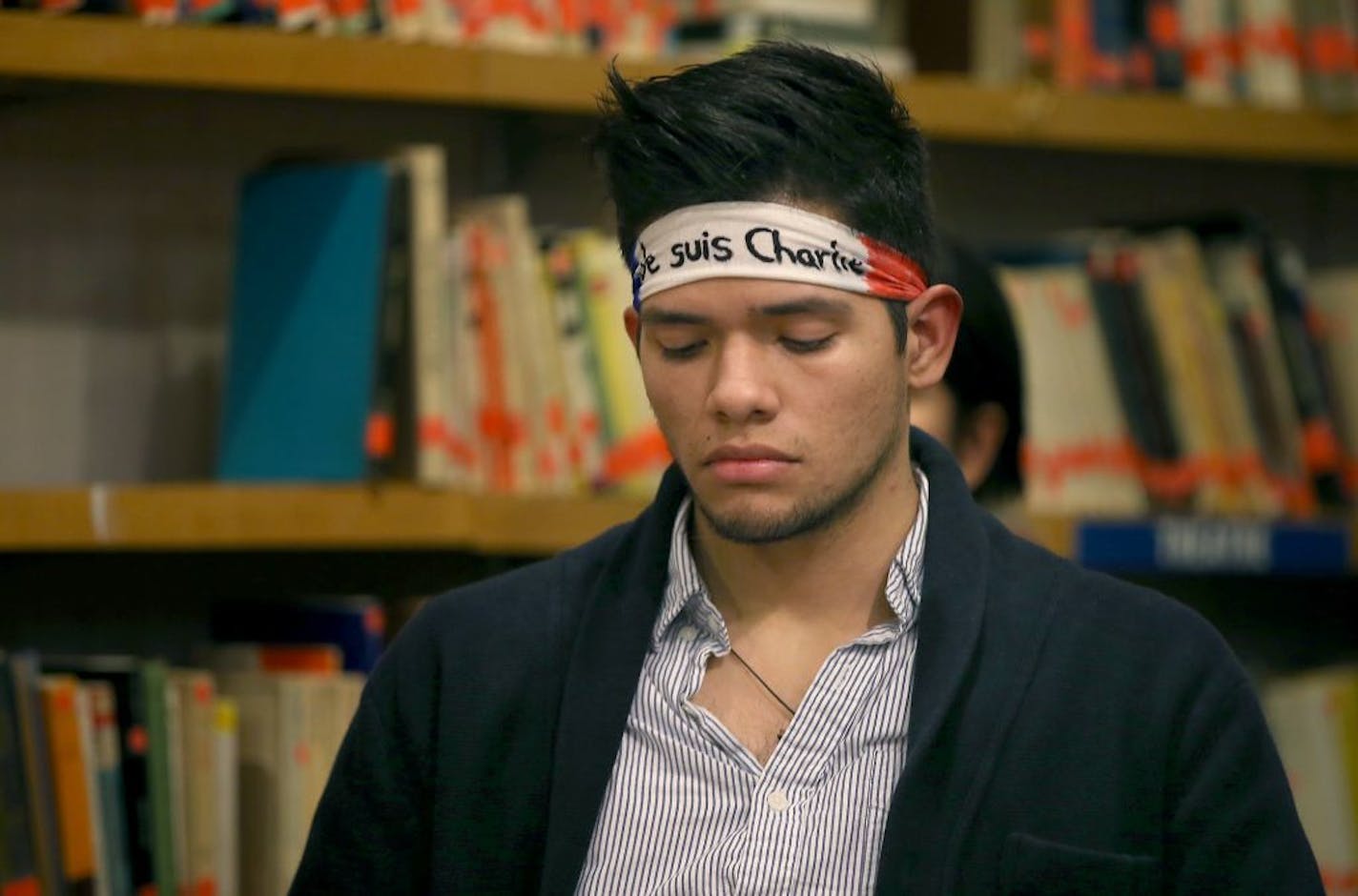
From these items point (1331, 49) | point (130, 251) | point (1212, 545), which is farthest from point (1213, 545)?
point (130, 251)

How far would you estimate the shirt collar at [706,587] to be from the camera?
4.09 ft

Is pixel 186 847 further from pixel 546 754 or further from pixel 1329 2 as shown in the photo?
pixel 1329 2

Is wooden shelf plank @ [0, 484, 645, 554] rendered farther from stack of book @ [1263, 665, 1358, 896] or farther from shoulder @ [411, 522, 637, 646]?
stack of book @ [1263, 665, 1358, 896]

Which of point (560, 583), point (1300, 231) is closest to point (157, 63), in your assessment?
point (560, 583)

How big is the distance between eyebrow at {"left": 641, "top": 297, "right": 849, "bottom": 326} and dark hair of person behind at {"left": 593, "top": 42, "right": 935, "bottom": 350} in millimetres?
56

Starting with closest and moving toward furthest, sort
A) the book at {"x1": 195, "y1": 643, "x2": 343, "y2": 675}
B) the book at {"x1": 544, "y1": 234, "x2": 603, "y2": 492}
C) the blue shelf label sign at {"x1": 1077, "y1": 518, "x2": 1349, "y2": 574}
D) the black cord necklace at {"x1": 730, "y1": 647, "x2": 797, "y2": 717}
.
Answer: the black cord necklace at {"x1": 730, "y1": 647, "x2": 797, "y2": 717}, the book at {"x1": 195, "y1": 643, "x2": 343, "y2": 675}, the book at {"x1": 544, "y1": 234, "x2": 603, "y2": 492}, the blue shelf label sign at {"x1": 1077, "y1": 518, "x2": 1349, "y2": 574}

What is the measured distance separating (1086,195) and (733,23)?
0.75m

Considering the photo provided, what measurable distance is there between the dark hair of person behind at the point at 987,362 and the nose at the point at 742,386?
2.03 ft

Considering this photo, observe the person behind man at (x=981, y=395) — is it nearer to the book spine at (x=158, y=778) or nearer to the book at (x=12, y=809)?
the book spine at (x=158, y=778)

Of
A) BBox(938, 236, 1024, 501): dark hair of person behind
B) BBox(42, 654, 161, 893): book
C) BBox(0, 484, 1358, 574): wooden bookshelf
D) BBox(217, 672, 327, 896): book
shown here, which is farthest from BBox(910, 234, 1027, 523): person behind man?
BBox(42, 654, 161, 893): book

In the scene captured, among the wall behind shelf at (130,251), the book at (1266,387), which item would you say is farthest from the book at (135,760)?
the book at (1266,387)

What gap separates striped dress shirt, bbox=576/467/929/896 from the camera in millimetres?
1160

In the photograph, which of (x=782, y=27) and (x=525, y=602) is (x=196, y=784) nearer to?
(x=525, y=602)

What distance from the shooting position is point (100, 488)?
1.82 m
